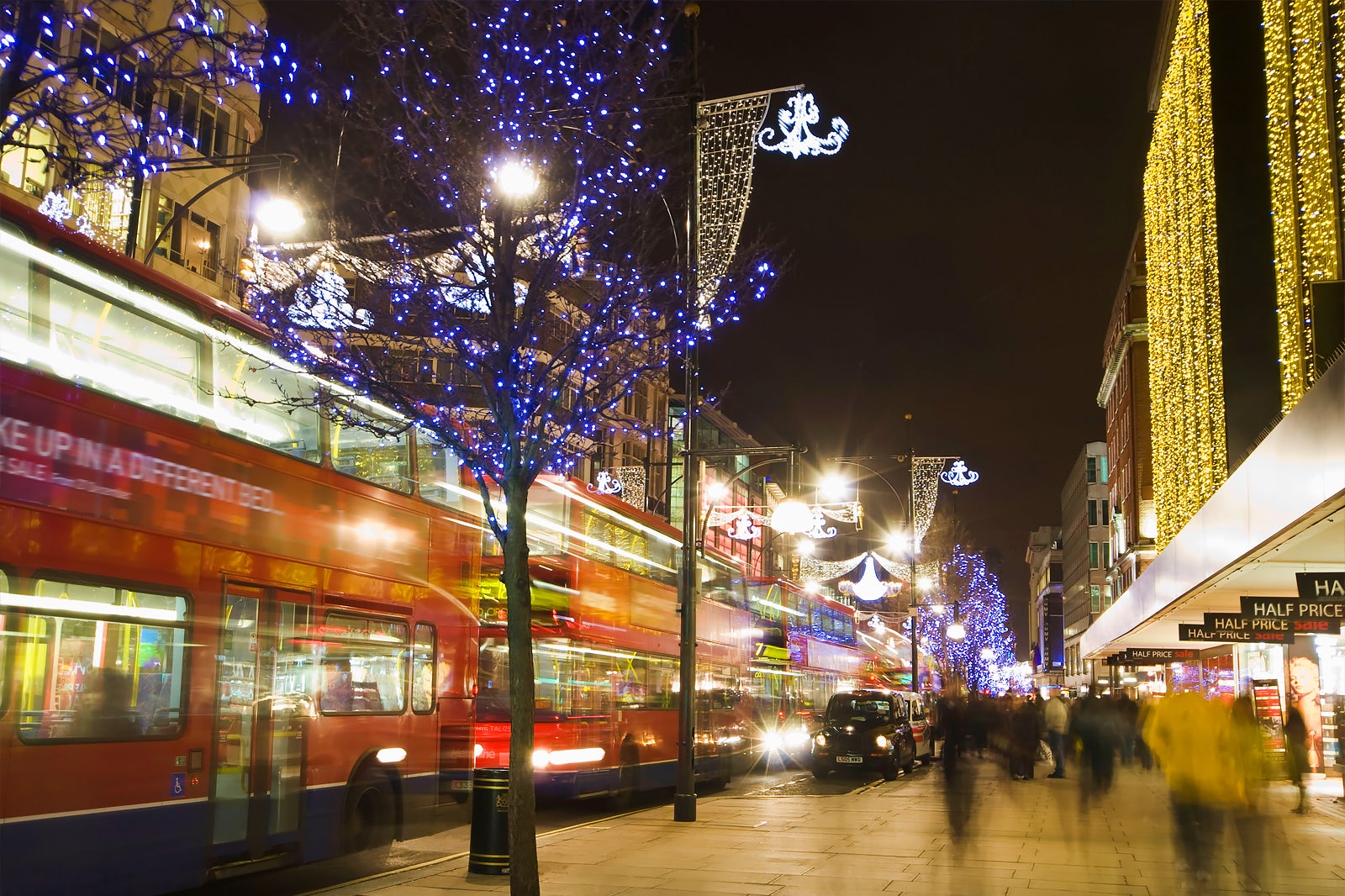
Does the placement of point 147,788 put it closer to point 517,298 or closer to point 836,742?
point 517,298

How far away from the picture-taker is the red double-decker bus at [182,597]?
25.4 ft

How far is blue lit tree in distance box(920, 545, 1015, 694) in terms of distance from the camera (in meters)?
69.8

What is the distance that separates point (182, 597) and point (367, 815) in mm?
3795

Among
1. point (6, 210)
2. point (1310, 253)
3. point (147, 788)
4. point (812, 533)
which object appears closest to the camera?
point (6, 210)

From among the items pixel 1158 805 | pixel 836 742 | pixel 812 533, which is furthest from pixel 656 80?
pixel 812 533

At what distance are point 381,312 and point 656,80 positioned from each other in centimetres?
323

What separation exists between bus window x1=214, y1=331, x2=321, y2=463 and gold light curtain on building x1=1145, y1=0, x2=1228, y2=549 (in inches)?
775

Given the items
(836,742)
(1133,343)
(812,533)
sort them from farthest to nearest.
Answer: (1133,343), (812,533), (836,742)

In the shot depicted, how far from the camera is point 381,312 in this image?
34.0ft

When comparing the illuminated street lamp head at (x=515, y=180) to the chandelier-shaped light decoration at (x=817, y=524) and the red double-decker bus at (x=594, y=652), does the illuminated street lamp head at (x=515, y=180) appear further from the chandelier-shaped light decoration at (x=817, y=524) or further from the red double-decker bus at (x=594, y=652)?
the chandelier-shaped light decoration at (x=817, y=524)

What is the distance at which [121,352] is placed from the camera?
28.2ft

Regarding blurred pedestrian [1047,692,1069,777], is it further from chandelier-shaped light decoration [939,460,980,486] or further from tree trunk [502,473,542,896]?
tree trunk [502,473,542,896]

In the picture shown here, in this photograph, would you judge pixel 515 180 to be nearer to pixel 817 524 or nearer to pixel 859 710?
pixel 859 710

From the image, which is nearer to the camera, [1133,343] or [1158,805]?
[1158,805]
